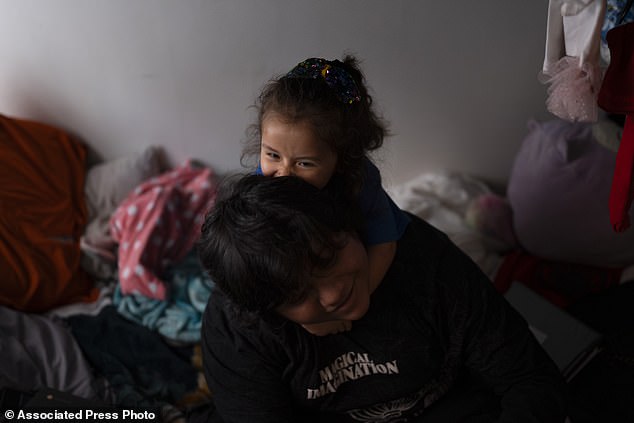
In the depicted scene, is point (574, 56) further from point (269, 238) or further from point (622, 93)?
point (269, 238)

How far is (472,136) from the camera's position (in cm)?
179

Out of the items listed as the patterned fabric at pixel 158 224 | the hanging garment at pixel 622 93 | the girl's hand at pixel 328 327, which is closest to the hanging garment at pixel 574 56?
the hanging garment at pixel 622 93

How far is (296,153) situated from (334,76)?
0.52 ft

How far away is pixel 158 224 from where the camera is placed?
176 centimetres

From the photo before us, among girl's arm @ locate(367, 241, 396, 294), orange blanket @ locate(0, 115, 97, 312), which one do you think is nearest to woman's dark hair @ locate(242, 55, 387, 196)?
girl's arm @ locate(367, 241, 396, 294)

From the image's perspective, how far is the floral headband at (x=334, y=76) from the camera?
105cm

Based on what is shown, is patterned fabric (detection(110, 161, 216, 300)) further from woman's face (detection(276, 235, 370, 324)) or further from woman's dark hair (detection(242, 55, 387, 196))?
woman's face (detection(276, 235, 370, 324))

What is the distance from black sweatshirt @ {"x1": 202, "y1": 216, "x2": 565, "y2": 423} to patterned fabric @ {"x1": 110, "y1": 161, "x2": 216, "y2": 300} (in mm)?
645

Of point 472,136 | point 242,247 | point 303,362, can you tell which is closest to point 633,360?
point 472,136

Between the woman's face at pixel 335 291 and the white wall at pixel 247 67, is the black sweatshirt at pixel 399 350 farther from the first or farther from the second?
the white wall at pixel 247 67

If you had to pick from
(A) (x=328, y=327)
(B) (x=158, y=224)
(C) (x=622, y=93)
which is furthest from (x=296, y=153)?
(B) (x=158, y=224)

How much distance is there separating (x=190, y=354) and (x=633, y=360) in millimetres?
1132

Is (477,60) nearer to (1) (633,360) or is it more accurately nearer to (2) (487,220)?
(2) (487,220)

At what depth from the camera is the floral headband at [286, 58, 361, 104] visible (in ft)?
3.46
